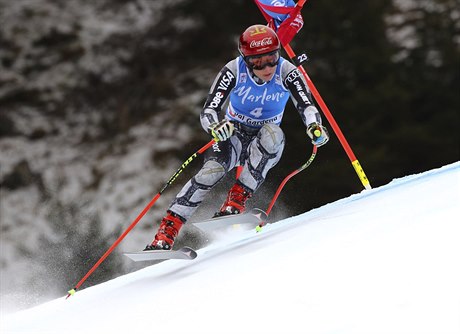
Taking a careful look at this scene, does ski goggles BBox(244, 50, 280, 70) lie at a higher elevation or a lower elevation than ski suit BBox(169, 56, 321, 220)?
higher

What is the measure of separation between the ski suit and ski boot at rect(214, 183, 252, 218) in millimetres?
42

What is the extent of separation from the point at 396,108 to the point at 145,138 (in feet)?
19.3

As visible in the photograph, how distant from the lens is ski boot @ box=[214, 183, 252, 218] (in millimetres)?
5223

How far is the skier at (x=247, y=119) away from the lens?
5.05 metres

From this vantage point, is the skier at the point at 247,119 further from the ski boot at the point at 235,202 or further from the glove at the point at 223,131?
the glove at the point at 223,131

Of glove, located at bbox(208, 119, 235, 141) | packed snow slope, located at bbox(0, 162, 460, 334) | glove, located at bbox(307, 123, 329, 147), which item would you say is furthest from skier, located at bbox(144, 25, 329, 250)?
packed snow slope, located at bbox(0, 162, 460, 334)

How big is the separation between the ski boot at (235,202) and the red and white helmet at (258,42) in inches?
35.0

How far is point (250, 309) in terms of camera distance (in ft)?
10.4

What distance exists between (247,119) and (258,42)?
1.96 feet

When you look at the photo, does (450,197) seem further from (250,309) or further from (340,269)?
(250,309)

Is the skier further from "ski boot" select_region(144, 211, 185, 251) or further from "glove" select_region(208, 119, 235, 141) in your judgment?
"glove" select_region(208, 119, 235, 141)

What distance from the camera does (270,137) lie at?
16.9 ft

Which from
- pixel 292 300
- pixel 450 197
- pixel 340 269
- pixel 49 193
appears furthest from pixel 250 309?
pixel 49 193

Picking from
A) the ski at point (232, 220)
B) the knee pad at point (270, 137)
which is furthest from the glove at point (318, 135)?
the ski at point (232, 220)
